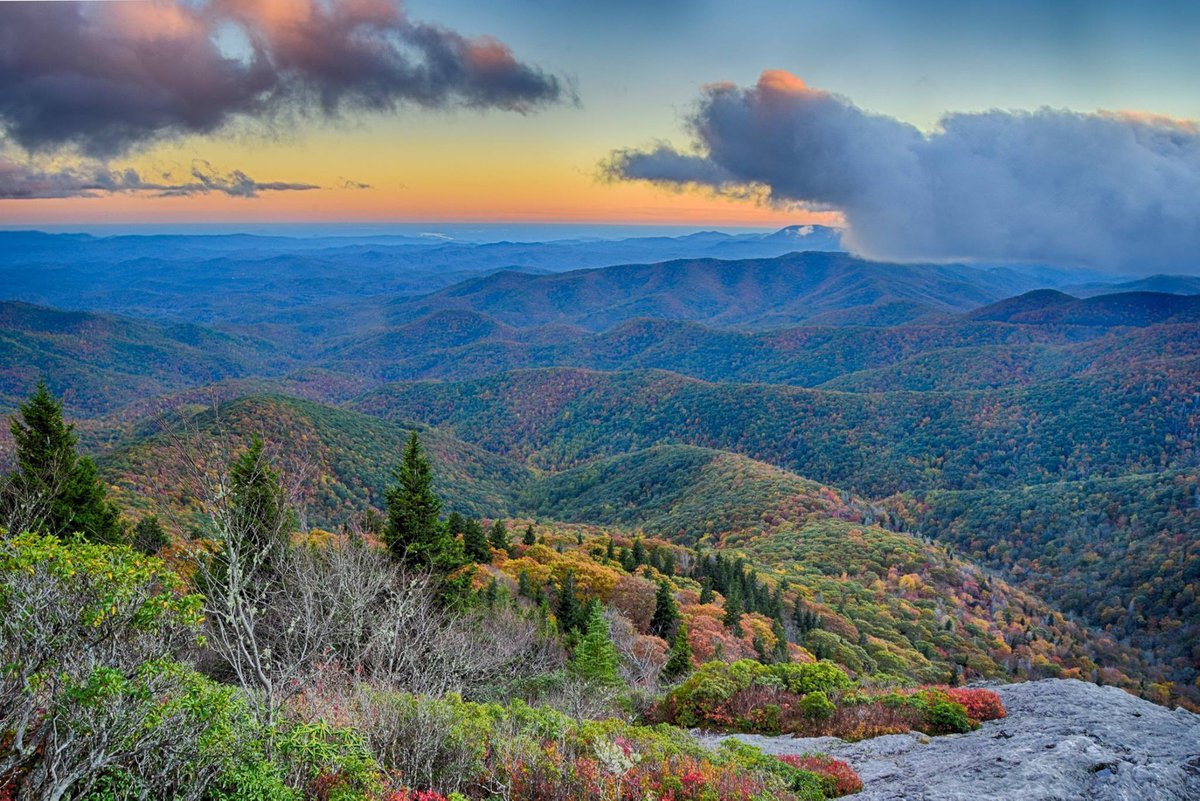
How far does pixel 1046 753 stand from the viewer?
14.9 meters

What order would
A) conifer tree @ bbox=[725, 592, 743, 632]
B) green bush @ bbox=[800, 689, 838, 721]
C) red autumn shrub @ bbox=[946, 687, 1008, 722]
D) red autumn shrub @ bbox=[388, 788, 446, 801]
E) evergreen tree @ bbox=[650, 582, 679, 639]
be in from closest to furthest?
red autumn shrub @ bbox=[388, 788, 446, 801] → red autumn shrub @ bbox=[946, 687, 1008, 722] → green bush @ bbox=[800, 689, 838, 721] → evergreen tree @ bbox=[650, 582, 679, 639] → conifer tree @ bbox=[725, 592, 743, 632]

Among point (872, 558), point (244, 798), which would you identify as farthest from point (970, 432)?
point (244, 798)

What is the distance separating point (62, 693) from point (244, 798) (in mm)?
3271

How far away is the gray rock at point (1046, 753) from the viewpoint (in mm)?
13172

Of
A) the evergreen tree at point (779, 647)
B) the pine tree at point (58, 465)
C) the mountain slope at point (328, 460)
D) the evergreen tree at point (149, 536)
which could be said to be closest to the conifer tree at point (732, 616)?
the evergreen tree at point (779, 647)

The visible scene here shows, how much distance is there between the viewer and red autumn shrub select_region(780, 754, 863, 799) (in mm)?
15078

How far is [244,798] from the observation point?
1014cm

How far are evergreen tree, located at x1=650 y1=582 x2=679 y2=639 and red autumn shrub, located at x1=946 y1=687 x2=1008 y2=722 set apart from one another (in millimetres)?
20631

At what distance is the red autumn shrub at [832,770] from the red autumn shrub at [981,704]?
6044 mm

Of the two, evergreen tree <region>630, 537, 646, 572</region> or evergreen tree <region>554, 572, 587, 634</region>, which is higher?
evergreen tree <region>554, 572, 587, 634</region>

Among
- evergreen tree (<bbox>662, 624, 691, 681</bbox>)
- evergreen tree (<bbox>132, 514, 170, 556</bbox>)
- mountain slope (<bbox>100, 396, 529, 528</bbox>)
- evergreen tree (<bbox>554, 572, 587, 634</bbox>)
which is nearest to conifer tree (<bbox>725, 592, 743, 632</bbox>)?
evergreen tree (<bbox>554, 572, 587, 634</bbox>)

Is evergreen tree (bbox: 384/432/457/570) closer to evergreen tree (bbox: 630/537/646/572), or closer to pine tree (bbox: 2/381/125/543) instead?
pine tree (bbox: 2/381/125/543)

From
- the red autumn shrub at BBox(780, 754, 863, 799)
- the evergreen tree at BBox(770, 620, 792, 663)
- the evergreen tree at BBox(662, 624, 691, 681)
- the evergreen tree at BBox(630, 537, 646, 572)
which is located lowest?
the evergreen tree at BBox(630, 537, 646, 572)

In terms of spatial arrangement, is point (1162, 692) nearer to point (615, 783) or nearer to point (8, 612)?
point (615, 783)
